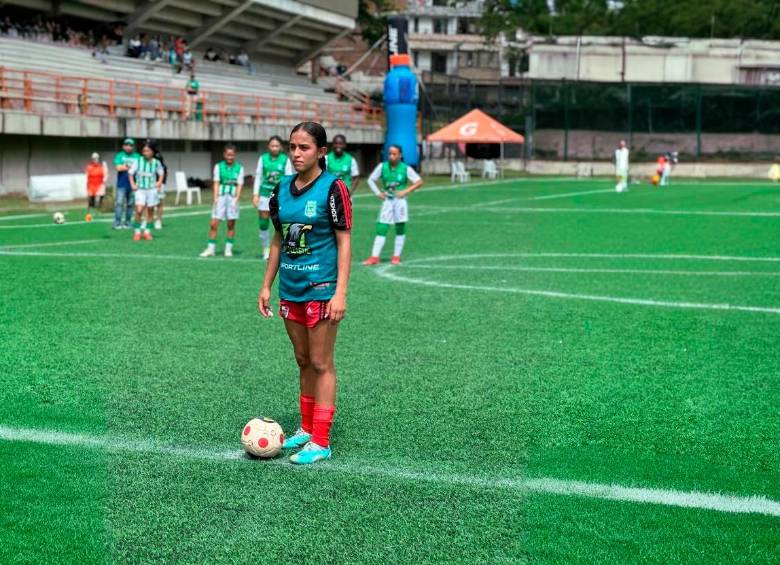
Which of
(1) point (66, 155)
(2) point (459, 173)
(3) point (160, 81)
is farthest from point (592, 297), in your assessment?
(2) point (459, 173)

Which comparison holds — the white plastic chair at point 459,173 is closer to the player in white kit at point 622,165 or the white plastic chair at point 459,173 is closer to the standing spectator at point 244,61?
the player in white kit at point 622,165

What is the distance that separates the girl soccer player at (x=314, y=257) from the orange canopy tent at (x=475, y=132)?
141 ft

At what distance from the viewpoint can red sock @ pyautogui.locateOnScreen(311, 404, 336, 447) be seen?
6.21 meters

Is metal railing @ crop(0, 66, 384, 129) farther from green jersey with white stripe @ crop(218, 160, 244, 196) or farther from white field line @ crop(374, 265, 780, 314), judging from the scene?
white field line @ crop(374, 265, 780, 314)

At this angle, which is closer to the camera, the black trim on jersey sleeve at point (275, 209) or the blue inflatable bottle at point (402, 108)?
the black trim on jersey sleeve at point (275, 209)

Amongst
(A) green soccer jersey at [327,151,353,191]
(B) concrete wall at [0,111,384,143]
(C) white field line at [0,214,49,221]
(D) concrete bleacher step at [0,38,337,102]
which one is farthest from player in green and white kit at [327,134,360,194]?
(D) concrete bleacher step at [0,38,337,102]

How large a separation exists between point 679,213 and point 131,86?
20748 mm

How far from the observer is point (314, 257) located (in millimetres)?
6125

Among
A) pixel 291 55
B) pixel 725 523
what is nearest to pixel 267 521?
pixel 725 523

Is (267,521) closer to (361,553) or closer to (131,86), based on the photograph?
(361,553)

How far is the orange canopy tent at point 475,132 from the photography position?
4891cm

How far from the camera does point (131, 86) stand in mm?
39375

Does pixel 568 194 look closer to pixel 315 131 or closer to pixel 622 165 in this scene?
pixel 622 165

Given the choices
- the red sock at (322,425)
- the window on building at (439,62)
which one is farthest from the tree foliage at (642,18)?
the red sock at (322,425)
